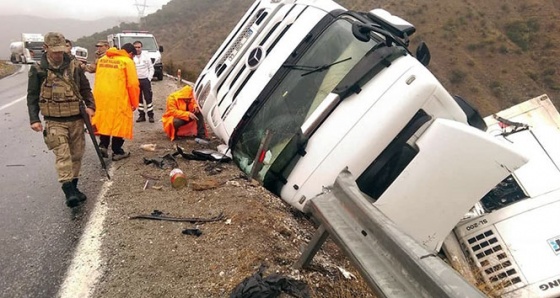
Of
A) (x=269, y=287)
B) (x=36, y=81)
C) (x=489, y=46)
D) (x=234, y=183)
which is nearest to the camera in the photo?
(x=269, y=287)

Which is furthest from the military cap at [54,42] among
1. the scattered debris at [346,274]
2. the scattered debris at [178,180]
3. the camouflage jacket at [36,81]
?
the scattered debris at [346,274]

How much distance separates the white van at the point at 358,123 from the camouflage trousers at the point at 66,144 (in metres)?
1.52

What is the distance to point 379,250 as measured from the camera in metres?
2.11

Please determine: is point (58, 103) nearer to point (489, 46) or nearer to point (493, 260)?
point (493, 260)

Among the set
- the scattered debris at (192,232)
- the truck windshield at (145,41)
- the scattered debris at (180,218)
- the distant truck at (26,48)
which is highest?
the scattered debris at (192,232)

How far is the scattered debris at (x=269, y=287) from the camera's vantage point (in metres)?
2.40

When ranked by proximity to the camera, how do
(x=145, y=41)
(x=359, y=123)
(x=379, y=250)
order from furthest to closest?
(x=145, y=41), (x=359, y=123), (x=379, y=250)

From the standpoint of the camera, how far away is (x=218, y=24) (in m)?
60.6

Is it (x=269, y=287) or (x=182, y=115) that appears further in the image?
(x=182, y=115)

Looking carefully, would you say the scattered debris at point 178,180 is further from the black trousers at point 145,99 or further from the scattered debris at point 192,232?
the black trousers at point 145,99

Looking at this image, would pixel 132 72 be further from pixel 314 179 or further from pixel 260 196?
pixel 314 179

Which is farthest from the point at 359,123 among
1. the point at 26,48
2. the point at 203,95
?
the point at 26,48

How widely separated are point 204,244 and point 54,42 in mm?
2483

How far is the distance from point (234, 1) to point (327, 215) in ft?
239
